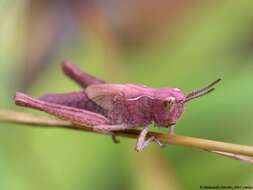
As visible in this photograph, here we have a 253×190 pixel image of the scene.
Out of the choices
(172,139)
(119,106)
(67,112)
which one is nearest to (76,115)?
(67,112)

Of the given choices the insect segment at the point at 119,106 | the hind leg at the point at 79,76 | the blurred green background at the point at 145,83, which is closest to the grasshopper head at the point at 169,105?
the insect segment at the point at 119,106

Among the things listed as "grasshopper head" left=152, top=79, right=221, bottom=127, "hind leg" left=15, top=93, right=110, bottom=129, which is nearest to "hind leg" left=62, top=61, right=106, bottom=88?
"hind leg" left=15, top=93, right=110, bottom=129

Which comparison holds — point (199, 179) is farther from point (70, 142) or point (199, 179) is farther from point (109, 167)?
point (70, 142)

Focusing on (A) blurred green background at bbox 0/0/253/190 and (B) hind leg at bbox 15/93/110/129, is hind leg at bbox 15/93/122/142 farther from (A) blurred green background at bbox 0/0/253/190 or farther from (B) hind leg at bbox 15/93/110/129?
(A) blurred green background at bbox 0/0/253/190

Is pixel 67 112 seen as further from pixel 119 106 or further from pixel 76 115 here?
pixel 119 106

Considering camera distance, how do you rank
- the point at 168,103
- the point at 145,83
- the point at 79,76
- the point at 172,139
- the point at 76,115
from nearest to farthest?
the point at 172,139
the point at 168,103
the point at 76,115
the point at 79,76
the point at 145,83

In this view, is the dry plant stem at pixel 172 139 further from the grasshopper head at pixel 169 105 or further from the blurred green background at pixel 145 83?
the blurred green background at pixel 145 83

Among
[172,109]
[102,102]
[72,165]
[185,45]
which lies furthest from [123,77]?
[172,109]

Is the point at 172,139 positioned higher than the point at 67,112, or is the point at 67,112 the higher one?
the point at 67,112
